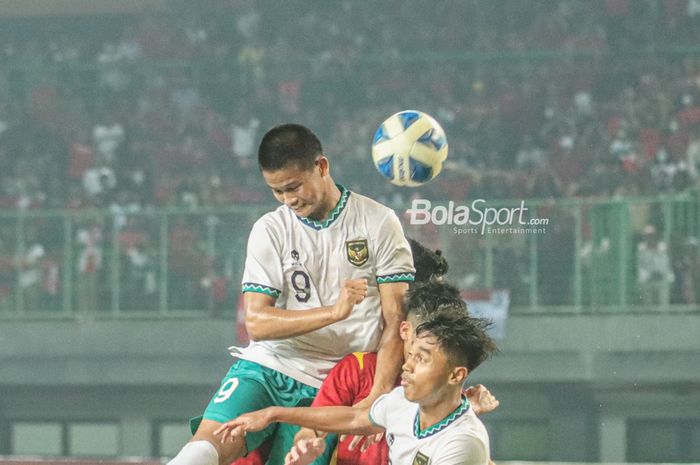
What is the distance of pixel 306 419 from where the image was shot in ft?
7.98

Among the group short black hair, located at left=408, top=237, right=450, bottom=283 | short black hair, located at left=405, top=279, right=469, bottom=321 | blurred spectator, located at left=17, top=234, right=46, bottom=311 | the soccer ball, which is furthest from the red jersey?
blurred spectator, located at left=17, top=234, right=46, bottom=311

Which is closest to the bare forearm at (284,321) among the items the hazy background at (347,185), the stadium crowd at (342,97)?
the hazy background at (347,185)

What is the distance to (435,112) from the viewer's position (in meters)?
7.47

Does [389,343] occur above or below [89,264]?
below

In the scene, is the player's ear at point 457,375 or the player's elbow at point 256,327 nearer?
the player's ear at point 457,375

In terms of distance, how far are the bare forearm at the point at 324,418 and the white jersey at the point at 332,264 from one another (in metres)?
0.18

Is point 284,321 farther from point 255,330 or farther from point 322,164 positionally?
point 322,164

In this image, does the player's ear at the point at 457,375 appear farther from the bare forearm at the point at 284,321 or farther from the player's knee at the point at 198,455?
the player's knee at the point at 198,455

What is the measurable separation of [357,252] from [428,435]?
0.42 meters

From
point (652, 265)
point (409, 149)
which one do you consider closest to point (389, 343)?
point (409, 149)

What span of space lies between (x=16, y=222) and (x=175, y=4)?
1768 mm

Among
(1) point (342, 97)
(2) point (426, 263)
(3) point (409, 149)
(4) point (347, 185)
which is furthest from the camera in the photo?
(1) point (342, 97)

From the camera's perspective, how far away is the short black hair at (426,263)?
9.36ft

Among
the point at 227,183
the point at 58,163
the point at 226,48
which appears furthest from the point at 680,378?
the point at 58,163
